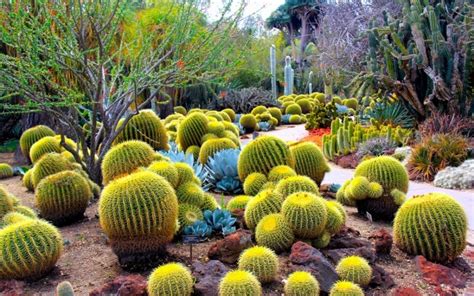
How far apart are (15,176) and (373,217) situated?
5823 mm

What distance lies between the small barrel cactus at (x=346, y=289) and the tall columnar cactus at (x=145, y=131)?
372 cm

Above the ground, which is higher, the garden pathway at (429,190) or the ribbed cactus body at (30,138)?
the ribbed cactus body at (30,138)

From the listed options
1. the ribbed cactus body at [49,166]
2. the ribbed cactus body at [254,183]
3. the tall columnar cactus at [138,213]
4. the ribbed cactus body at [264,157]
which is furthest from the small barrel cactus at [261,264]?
the ribbed cactus body at [49,166]

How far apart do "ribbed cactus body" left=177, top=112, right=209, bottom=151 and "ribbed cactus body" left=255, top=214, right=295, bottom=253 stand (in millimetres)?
3770

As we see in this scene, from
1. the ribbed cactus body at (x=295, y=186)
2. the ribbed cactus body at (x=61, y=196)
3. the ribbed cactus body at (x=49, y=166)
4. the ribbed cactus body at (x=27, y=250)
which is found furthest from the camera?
the ribbed cactus body at (x=49, y=166)

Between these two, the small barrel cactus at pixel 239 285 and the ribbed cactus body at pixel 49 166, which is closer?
the small barrel cactus at pixel 239 285

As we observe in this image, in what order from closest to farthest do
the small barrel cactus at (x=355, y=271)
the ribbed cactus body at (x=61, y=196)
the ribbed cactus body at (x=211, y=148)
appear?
the small barrel cactus at (x=355, y=271)
the ribbed cactus body at (x=61, y=196)
the ribbed cactus body at (x=211, y=148)

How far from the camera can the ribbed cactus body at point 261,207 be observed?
414cm

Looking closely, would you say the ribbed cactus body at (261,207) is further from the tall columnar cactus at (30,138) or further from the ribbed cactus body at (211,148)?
the tall columnar cactus at (30,138)

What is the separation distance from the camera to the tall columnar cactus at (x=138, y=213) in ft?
11.6

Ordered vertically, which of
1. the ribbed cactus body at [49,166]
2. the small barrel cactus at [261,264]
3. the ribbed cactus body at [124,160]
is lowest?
the small barrel cactus at [261,264]

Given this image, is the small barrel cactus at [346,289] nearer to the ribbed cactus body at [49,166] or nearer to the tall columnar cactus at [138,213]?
the tall columnar cactus at [138,213]

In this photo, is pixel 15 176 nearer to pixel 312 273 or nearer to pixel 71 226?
A: pixel 71 226

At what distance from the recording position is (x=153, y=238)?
3.66m
